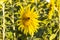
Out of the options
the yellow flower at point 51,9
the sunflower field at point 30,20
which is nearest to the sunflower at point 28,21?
the sunflower field at point 30,20

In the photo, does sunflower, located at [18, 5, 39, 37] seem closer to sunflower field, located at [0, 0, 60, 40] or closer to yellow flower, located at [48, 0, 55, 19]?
sunflower field, located at [0, 0, 60, 40]

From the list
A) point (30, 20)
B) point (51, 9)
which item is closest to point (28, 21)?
point (30, 20)

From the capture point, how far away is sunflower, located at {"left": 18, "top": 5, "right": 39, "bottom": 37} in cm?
146

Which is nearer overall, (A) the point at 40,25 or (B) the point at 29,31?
(B) the point at 29,31

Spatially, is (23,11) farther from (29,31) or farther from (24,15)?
(29,31)

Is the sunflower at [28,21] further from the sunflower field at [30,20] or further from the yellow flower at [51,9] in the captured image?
the yellow flower at [51,9]

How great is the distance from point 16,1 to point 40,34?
0.34 meters

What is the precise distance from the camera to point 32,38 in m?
1.56

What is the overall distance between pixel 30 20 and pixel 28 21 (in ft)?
0.06

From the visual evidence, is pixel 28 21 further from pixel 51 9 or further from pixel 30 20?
pixel 51 9

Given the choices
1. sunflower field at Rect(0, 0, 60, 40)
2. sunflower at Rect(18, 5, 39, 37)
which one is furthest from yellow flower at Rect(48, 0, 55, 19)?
sunflower at Rect(18, 5, 39, 37)

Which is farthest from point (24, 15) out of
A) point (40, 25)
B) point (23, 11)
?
point (40, 25)

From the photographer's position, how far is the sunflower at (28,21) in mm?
1457

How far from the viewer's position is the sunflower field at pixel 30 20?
147cm
